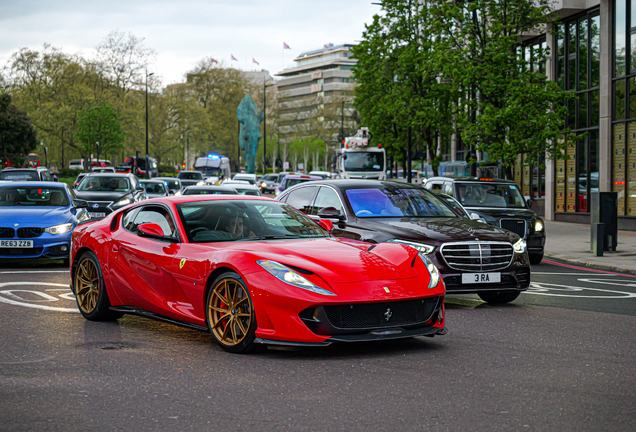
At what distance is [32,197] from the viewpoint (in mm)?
14992

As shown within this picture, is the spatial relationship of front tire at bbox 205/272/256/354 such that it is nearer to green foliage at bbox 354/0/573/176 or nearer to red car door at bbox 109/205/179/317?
red car door at bbox 109/205/179/317

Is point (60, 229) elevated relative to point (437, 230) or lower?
lower

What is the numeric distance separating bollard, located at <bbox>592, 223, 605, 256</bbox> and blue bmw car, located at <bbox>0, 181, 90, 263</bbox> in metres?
10.3

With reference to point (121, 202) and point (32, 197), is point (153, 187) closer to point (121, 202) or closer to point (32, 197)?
point (121, 202)

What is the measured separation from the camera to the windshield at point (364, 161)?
43156mm

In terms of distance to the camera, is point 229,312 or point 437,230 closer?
point 229,312

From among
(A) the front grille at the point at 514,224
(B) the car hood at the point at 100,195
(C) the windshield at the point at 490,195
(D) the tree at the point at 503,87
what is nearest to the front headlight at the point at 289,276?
(A) the front grille at the point at 514,224

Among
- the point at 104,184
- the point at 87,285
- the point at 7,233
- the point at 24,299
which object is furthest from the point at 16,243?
the point at 104,184

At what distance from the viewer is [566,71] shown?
31.6m

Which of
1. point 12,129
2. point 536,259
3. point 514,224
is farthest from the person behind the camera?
point 12,129

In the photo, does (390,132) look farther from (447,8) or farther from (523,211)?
(523,211)

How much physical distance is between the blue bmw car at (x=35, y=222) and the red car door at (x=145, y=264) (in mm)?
5735

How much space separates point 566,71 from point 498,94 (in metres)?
6.31

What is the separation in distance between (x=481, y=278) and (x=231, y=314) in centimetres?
370
